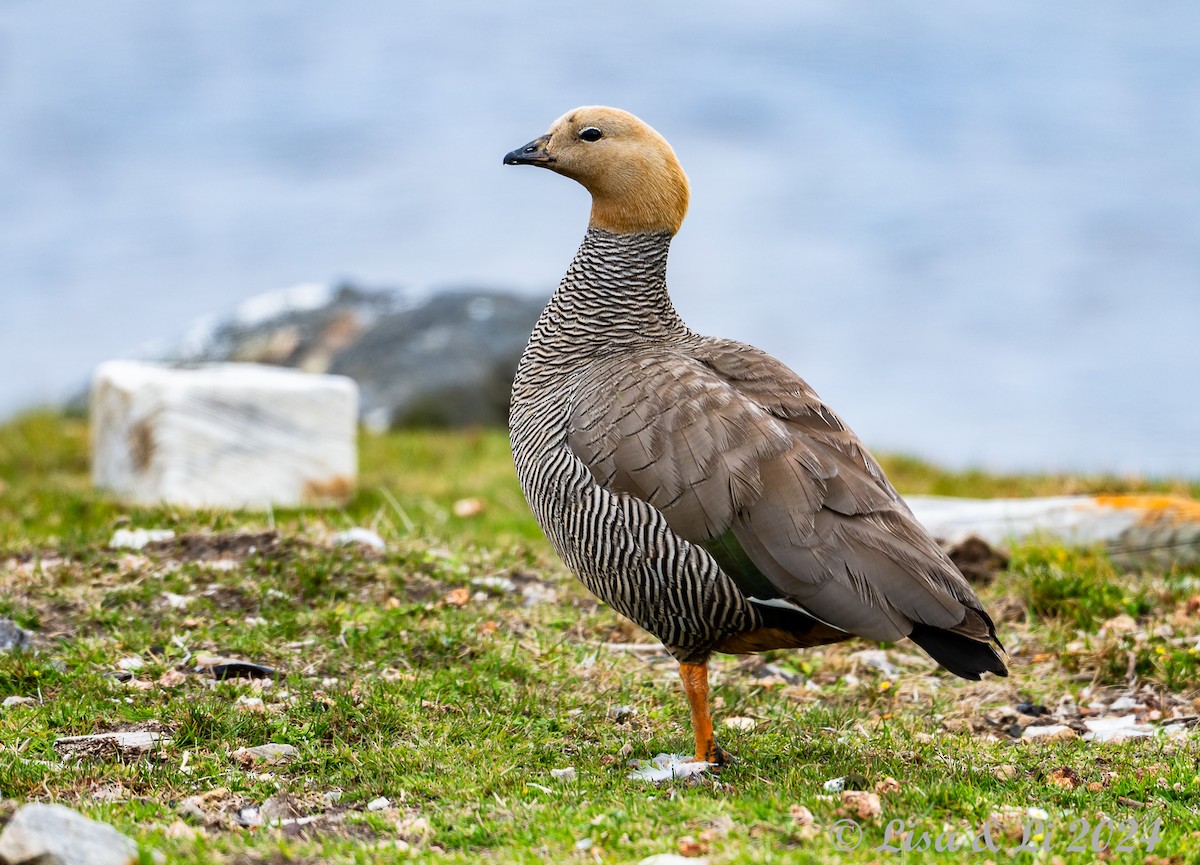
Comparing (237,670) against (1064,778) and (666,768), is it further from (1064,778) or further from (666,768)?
(1064,778)

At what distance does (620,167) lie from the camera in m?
5.41

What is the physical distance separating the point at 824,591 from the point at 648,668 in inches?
74.9

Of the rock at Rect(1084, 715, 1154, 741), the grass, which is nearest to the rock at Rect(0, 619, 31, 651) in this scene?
the grass

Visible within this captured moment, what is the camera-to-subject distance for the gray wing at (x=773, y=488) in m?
4.32

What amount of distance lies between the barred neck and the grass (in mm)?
1500

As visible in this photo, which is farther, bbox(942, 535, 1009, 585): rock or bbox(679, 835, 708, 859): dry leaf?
bbox(942, 535, 1009, 585): rock

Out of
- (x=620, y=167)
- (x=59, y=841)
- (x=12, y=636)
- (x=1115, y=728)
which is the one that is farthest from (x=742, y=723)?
(x=12, y=636)

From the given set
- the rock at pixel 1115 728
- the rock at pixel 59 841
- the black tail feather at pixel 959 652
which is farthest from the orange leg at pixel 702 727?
the rock at pixel 59 841

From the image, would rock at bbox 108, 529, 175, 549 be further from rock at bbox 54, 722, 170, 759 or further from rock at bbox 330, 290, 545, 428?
rock at bbox 330, 290, 545, 428

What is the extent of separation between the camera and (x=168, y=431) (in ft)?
30.0

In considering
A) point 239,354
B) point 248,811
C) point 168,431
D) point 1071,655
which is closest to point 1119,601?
point 1071,655

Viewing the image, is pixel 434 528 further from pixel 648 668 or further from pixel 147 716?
pixel 147 716

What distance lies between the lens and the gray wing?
432 centimetres

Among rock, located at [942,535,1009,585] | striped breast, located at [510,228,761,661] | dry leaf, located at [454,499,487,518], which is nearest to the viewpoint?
striped breast, located at [510,228,761,661]
